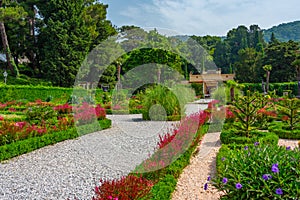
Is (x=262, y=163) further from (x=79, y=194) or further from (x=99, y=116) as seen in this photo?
(x=99, y=116)

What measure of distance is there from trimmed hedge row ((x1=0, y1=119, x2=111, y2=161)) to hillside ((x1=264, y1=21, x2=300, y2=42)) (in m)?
121

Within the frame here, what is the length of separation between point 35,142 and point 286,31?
135 m

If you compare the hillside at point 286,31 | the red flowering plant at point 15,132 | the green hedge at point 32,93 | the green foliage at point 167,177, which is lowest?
the green foliage at point 167,177

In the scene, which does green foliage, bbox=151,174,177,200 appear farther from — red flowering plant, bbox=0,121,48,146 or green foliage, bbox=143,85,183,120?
green foliage, bbox=143,85,183,120

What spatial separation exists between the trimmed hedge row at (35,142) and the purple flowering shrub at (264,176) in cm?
461

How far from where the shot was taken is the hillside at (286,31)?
378 ft

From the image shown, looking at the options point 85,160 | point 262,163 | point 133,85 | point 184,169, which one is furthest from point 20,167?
point 133,85

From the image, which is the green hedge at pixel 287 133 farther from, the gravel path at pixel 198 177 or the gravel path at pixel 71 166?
the gravel path at pixel 71 166

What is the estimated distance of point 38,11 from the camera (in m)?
26.9

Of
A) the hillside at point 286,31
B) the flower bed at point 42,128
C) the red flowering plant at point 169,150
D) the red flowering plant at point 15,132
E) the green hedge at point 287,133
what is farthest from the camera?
the hillside at point 286,31

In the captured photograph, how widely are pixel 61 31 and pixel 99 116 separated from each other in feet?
54.4

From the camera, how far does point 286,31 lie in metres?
120

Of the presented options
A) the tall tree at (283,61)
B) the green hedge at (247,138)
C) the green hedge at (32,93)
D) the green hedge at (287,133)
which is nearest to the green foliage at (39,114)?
the green hedge at (247,138)

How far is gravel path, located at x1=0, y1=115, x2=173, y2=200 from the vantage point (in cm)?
383
